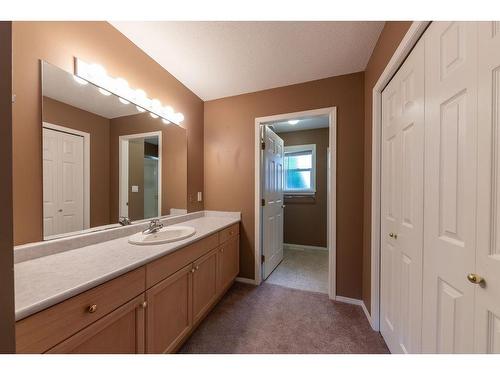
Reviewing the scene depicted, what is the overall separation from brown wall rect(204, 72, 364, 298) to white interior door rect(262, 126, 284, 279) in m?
0.19

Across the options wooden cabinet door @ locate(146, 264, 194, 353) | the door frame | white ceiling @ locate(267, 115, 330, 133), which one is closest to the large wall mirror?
wooden cabinet door @ locate(146, 264, 194, 353)

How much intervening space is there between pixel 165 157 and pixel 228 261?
132 cm

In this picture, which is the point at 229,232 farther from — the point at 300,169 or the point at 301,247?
the point at 300,169

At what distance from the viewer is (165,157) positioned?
6.46ft

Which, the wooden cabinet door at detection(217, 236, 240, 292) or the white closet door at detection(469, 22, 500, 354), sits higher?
the white closet door at detection(469, 22, 500, 354)

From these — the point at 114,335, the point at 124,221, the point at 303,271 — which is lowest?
the point at 303,271

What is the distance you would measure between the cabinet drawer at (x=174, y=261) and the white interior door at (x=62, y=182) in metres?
0.63

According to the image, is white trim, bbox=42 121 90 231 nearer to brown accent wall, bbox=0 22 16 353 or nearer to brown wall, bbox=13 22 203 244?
brown wall, bbox=13 22 203 244

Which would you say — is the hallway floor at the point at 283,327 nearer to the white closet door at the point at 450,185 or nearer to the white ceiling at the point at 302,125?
the white closet door at the point at 450,185

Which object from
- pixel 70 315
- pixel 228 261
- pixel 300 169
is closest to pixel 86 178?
pixel 70 315

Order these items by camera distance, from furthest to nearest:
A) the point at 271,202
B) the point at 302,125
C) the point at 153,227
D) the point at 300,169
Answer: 1. the point at 300,169
2. the point at 302,125
3. the point at 271,202
4. the point at 153,227

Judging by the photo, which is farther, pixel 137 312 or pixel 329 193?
pixel 329 193

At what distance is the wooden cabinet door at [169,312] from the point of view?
1032 millimetres

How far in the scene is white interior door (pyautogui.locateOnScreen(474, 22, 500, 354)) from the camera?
1.93 feet
